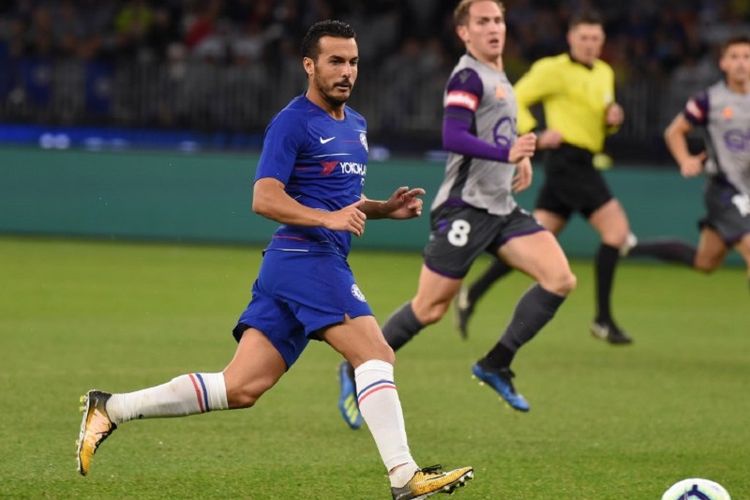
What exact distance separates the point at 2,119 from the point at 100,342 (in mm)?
Result: 10206

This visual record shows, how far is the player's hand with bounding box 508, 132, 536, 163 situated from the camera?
317 inches

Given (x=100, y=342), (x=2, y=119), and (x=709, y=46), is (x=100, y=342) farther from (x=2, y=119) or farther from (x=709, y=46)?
(x=709, y=46)

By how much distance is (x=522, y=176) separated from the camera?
8.95 metres

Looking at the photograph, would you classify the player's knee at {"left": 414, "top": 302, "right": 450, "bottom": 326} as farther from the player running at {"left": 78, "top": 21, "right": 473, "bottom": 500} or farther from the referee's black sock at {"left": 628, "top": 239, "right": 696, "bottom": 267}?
the referee's black sock at {"left": 628, "top": 239, "right": 696, "bottom": 267}

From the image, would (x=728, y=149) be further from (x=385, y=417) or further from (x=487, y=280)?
(x=385, y=417)

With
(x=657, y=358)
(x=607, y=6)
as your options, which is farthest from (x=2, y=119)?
(x=657, y=358)

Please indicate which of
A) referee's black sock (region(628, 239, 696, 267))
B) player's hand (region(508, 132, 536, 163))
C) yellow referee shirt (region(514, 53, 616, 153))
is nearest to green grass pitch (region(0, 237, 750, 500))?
referee's black sock (region(628, 239, 696, 267))

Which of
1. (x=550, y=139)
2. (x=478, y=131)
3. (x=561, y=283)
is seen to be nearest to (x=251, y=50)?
(x=550, y=139)

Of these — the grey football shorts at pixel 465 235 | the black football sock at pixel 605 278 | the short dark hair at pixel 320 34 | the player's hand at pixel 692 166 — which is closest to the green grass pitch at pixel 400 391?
the black football sock at pixel 605 278

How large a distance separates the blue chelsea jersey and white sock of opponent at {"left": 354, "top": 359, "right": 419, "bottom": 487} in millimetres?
550

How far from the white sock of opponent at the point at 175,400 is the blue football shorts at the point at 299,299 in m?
0.28

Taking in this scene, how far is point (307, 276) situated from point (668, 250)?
6.85 meters

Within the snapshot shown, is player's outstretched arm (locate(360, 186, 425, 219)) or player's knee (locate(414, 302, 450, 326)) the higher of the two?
player's outstretched arm (locate(360, 186, 425, 219))

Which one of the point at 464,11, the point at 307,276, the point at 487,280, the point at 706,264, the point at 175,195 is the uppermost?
the point at 464,11
